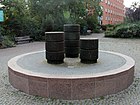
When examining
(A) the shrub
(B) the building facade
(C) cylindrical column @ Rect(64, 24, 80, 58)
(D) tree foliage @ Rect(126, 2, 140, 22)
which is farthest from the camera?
(B) the building facade

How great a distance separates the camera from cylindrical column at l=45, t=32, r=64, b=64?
585cm

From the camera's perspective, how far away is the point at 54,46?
5.89 metres

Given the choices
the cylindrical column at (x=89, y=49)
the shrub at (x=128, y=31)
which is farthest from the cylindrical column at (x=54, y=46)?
the shrub at (x=128, y=31)

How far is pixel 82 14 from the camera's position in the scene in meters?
22.2

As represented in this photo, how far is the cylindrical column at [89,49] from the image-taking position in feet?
19.2

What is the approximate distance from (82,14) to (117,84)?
18.0 meters

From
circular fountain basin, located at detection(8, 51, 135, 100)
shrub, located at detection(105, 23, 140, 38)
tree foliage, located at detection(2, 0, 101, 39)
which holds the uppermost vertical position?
tree foliage, located at detection(2, 0, 101, 39)

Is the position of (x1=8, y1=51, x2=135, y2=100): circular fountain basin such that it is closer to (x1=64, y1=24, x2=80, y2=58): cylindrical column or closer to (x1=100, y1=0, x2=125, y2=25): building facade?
(x1=64, y1=24, x2=80, y2=58): cylindrical column

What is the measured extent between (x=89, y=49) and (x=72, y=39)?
1162mm

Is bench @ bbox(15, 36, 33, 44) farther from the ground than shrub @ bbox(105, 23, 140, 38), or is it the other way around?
shrub @ bbox(105, 23, 140, 38)

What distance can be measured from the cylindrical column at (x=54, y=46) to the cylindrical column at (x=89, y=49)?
64 cm

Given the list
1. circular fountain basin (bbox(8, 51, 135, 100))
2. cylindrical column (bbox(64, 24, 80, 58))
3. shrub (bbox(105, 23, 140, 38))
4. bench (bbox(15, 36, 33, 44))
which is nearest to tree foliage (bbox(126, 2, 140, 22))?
shrub (bbox(105, 23, 140, 38))

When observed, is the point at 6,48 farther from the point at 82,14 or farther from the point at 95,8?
the point at 95,8

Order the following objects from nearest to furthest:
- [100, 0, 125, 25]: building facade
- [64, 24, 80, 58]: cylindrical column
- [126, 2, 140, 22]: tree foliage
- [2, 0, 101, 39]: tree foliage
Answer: [64, 24, 80, 58]: cylindrical column → [2, 0, 101, 39]: tree foliage → [126, 2, 140, 22]: tree foliage → [100, 0, 125, 25]: building facade
